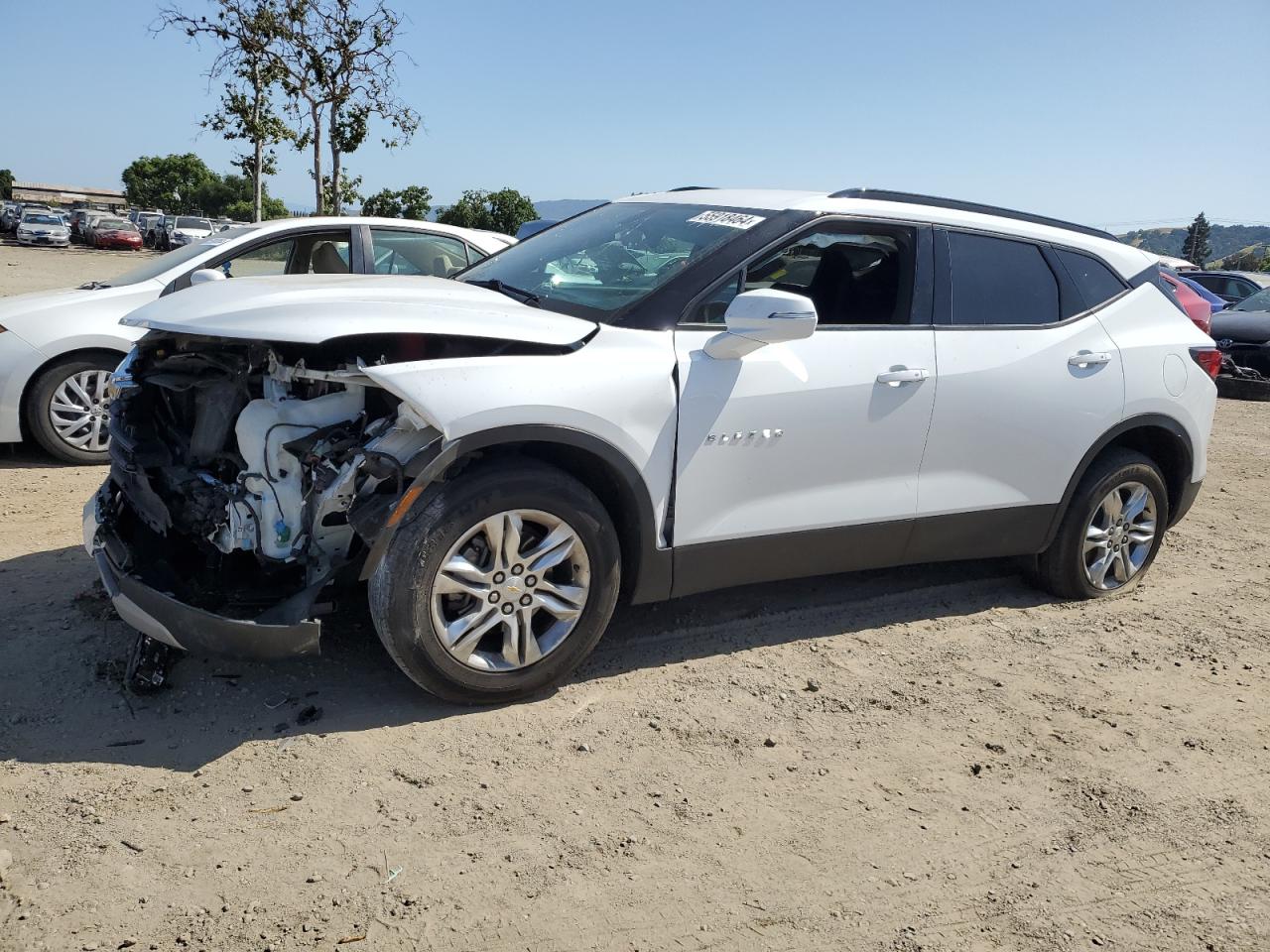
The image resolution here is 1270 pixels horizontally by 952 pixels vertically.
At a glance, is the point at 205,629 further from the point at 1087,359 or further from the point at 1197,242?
the point at 1197,242

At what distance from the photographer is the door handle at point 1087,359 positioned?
4.63 m

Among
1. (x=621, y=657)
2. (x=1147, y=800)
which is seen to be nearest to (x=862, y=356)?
(x=621, y=657)

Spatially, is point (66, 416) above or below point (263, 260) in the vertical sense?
below

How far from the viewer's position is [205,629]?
3.13m

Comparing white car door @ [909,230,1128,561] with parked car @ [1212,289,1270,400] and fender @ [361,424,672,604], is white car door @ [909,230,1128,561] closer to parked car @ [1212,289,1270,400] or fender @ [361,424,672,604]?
fender @ [361,424,672,604]

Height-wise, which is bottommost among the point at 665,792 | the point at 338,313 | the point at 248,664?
the point at 665,792

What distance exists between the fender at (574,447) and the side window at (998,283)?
172 centimetres

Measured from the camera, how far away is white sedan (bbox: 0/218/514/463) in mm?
6457

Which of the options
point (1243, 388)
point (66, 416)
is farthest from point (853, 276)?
point (1243, 388)

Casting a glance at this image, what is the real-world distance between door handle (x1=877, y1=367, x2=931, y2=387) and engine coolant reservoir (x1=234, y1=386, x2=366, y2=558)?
2184 millimetres

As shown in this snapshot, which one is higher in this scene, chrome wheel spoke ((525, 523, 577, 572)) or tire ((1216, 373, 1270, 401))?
tire ((1216, 373, 1270, 401))

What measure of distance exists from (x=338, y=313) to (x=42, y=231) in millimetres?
46606

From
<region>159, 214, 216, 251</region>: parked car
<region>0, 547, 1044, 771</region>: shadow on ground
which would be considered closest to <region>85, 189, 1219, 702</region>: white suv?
<region>0, 547, 1044, 771</region>: shadow on ground

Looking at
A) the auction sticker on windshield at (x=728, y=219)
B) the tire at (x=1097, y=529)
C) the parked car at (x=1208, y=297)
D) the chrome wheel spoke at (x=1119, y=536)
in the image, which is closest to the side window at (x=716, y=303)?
the auction sticker on windshield at (x=728, y=219)
